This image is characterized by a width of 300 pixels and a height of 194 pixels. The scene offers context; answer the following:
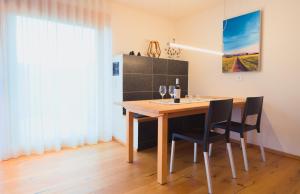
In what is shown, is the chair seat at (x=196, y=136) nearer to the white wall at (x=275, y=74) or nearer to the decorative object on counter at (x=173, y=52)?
the white wall at (x=275, y=74)

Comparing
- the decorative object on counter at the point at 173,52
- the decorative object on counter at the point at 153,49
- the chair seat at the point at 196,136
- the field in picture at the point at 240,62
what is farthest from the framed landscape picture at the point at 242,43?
the chair seat at the point at 196,136

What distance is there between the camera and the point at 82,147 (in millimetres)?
3291

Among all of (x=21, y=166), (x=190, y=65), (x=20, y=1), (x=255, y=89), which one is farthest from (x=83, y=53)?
(x=255, y=89)

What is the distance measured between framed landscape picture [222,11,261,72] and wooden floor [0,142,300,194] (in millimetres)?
1400

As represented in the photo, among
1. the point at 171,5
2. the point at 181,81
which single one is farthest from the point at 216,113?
the point at 171,5

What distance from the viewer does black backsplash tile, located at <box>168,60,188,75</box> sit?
395 cm

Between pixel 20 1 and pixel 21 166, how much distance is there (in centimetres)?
215

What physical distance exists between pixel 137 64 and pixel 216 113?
1790 mm

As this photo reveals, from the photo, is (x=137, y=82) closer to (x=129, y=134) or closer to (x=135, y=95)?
(x=135, y=95)

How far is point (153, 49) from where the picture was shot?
4082 millimetres

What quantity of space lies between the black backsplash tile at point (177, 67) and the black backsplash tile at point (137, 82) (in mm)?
534

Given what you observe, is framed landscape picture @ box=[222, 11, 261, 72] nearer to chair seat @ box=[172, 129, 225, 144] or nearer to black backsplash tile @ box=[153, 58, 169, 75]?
black backsplash tile @ box=[153, 58, 169, 75]

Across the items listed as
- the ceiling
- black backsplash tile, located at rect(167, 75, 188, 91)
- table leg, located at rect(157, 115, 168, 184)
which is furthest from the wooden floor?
the ceiling

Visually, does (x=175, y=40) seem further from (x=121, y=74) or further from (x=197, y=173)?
A: (x=197, y=173)
